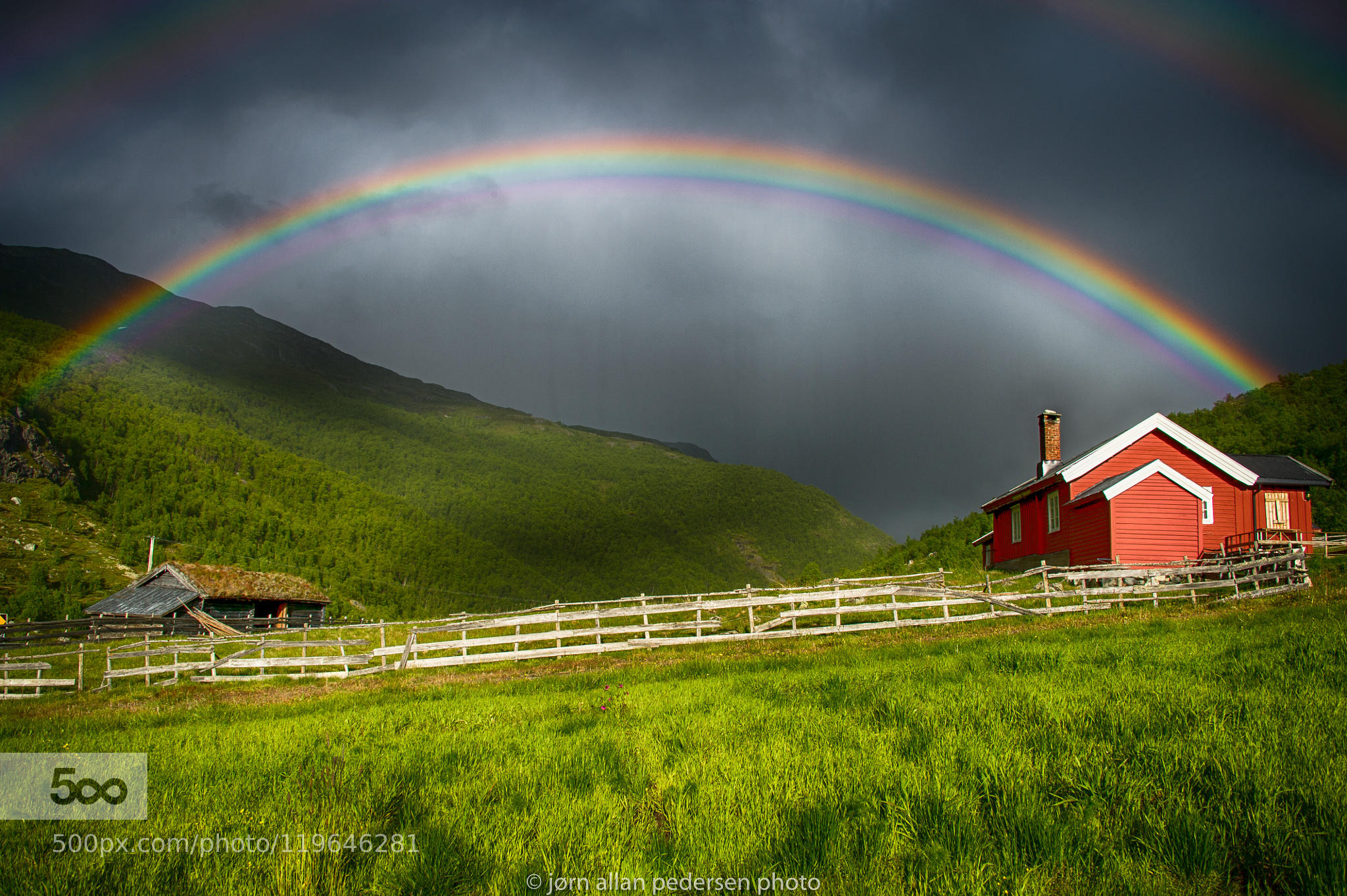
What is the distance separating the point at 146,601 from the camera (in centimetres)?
5684

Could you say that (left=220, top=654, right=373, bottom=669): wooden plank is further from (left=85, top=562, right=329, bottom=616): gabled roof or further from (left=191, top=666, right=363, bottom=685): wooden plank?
(left=85, top=562, right=329, bottom=616): gabled roof

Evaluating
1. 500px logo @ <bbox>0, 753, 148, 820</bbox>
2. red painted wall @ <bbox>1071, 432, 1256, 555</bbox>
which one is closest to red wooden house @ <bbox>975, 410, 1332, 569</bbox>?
red painted wall @ <bbox>1071, 432, 1256, 555</bbox>

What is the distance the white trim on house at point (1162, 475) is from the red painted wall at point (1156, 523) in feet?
0.60

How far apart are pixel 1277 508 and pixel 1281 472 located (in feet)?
7.01

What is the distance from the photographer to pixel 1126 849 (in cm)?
328

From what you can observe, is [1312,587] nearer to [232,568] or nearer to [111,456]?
[232,568]

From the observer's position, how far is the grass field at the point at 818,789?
10.6ft

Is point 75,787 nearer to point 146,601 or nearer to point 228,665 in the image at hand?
point 228,665

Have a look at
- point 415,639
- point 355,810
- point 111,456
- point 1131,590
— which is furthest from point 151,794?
point 111,456

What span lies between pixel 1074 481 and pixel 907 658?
24854mm

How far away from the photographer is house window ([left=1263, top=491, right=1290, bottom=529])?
34531 mm

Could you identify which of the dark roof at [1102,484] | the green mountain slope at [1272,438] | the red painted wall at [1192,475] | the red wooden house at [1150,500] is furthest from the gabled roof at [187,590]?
the red painted wall at [1192,475]

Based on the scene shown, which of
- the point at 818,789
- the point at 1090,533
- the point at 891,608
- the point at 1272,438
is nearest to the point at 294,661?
the point at 891,608

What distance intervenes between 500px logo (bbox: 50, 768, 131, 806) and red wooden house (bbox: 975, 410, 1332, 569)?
27.2m
